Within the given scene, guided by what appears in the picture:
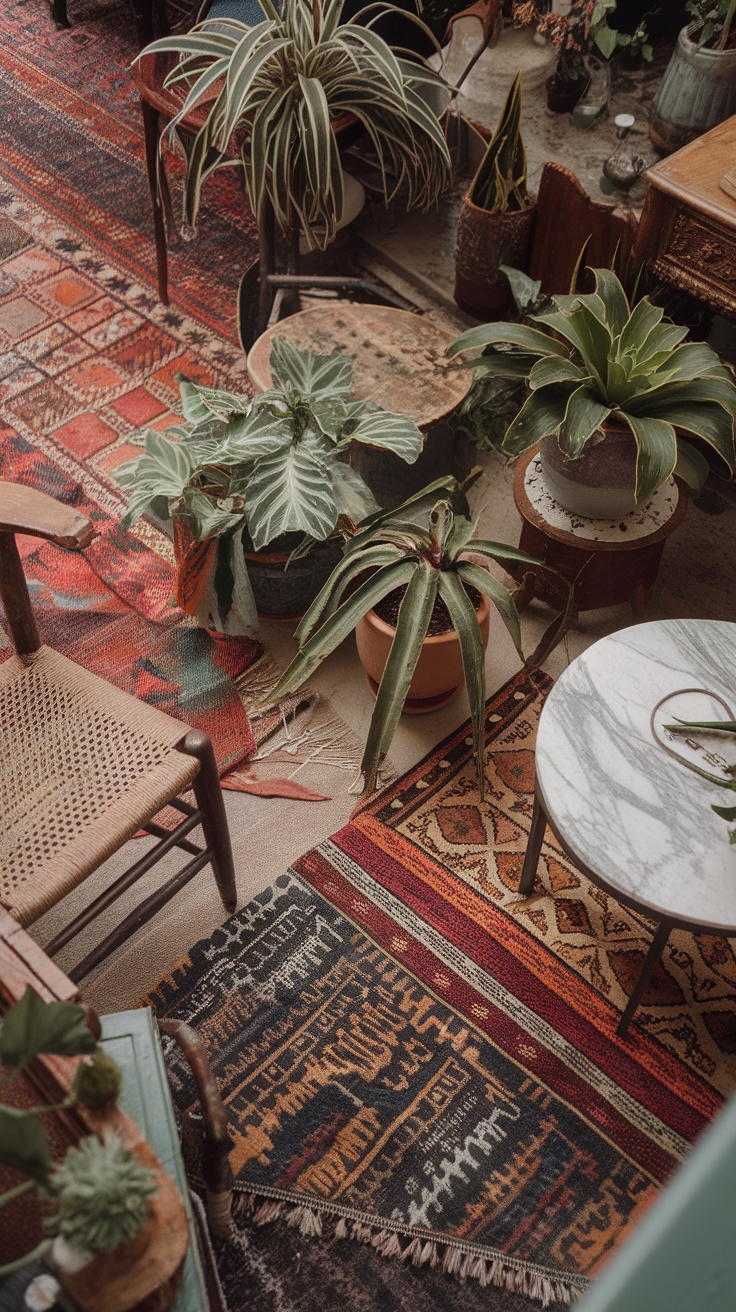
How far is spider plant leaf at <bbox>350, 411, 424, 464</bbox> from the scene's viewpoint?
204 centimetres

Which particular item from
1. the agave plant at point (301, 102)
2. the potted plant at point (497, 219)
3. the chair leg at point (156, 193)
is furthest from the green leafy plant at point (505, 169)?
the chair leg at point (156, 193)

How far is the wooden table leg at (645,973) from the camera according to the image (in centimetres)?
161

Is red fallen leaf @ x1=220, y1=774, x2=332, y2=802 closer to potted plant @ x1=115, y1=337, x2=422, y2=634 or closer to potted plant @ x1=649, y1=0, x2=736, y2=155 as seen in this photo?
potted plant @ x1=115, y1=337, x2=422, y2=634

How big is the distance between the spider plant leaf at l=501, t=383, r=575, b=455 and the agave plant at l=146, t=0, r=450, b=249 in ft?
2.46

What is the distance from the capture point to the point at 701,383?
1.93 meters

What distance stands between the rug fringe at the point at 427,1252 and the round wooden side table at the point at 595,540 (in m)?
1.21

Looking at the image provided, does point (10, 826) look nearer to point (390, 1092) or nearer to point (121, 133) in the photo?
point (390, 1092)

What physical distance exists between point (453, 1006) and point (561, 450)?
1061 millimetres

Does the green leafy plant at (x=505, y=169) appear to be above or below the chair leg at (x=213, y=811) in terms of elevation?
above

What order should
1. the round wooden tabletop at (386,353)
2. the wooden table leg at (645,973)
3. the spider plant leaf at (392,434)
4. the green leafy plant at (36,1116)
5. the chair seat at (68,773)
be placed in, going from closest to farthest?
1. the green leafy plant at (36,1116)
2. the chair seat at (68,773)
3. the wooden table leg at (645,973)
4. the spider plant leaf at (392,434)
5. the round wooden tabletop at (386,353)

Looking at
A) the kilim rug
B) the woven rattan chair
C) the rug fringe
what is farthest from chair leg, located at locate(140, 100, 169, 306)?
the rug fringe

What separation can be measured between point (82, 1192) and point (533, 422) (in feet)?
4.99

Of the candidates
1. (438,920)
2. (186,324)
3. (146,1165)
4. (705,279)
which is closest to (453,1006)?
(438,920)

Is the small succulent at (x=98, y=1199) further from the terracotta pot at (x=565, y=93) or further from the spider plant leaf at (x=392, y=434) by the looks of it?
the terracotta pot at (x=565, y=93)
